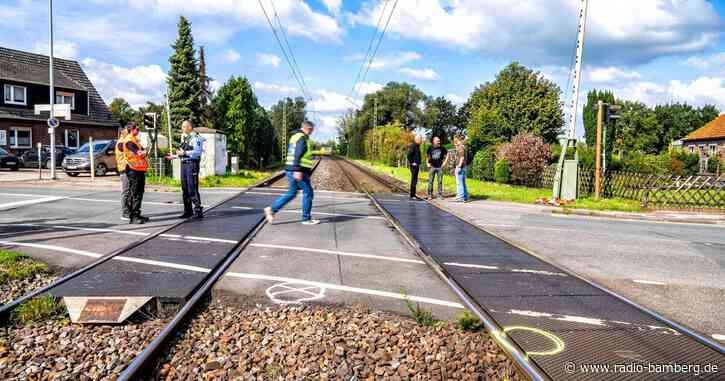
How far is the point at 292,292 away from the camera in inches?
210

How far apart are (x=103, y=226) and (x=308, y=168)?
3.82 m

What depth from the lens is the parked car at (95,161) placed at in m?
23.4

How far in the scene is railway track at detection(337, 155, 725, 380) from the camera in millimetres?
3623

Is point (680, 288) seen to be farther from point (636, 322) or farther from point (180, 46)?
point (180, 46)

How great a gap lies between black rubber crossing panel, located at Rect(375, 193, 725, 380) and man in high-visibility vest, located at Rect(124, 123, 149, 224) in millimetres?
5461

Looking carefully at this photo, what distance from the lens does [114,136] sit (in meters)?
43.5

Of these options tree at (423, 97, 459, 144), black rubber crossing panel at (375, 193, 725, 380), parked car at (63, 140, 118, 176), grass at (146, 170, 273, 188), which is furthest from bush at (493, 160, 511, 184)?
tree at (423, 97, 459, 144)

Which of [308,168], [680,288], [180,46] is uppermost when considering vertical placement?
[180,46]

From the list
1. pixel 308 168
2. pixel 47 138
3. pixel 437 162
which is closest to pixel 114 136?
pixel 47 138

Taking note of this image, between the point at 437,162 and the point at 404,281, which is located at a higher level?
the point at 437,162

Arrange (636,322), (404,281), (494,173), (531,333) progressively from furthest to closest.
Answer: (494,173) < (404,281) < (636,322) < (531,333)

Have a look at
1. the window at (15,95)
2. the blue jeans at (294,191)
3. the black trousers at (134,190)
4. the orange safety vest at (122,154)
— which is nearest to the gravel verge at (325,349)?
the blue jeans at (294,191)

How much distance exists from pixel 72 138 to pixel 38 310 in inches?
1569

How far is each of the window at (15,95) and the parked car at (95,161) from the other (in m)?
16.4
